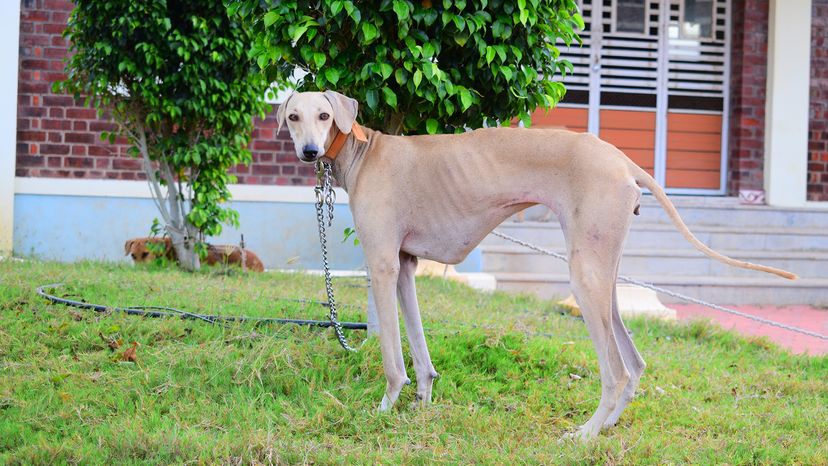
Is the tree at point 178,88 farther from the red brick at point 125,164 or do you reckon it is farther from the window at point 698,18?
the window at point 698,18

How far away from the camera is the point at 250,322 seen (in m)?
5.38

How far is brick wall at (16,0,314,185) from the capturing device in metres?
9.39

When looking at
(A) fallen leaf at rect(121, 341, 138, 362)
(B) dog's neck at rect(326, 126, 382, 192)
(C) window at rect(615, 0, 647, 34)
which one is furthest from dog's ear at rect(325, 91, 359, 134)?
(C) window at rect(615, 0, 647, 34)

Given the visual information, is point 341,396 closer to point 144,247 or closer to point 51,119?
point 144,247

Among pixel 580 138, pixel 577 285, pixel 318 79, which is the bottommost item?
pixel 577 285

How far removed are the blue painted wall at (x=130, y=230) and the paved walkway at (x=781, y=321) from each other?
2.23m

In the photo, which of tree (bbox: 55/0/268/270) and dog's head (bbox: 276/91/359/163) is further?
tree (bbox: 55/0/268/270)

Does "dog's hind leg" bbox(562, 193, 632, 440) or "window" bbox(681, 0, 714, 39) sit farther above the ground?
"window" bbox(681, 0, 714, 39)

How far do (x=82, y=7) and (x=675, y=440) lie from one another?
6.19m

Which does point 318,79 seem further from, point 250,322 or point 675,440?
point 675,440

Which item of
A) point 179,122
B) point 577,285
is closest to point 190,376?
point 577,285

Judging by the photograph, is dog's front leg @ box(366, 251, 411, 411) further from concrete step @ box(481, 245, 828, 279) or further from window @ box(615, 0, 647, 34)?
window @ box(615, 0, 647, 34)

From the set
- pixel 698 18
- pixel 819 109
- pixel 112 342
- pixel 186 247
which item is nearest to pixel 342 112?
pixel 112 342

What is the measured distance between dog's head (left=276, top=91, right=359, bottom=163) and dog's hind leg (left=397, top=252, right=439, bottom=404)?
2.33ft
